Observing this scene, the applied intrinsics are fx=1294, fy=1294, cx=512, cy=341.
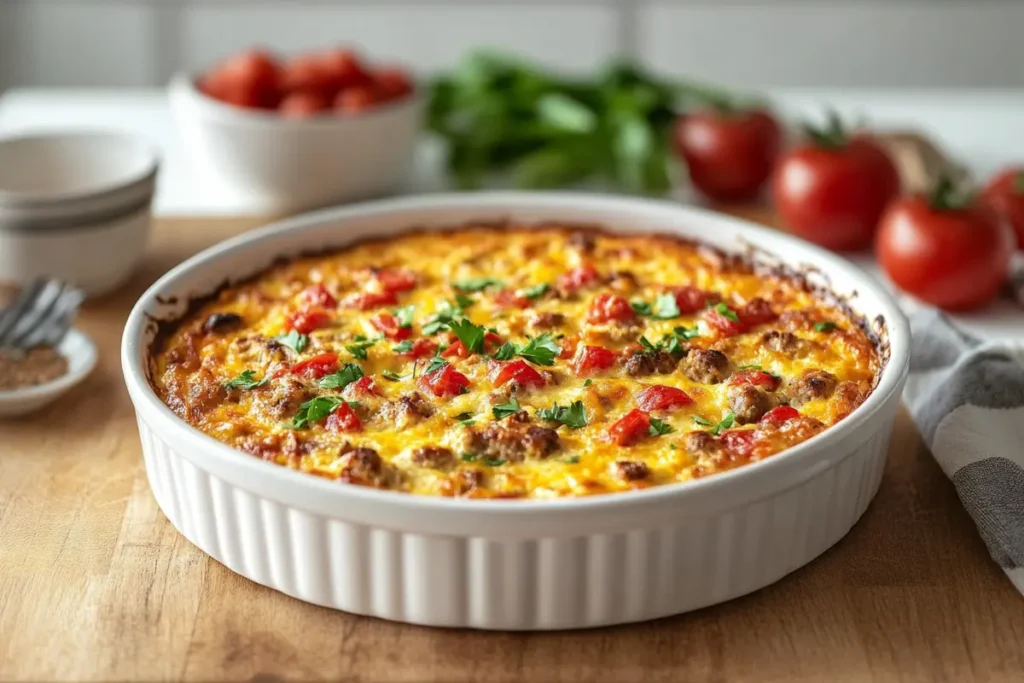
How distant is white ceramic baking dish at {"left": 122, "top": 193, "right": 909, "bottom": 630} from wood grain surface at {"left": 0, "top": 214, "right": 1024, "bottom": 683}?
0.06m

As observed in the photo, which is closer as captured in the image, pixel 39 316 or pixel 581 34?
pixel 39 316

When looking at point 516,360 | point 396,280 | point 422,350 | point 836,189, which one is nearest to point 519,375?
point 516,360

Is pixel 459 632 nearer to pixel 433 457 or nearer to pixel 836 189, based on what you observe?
pixel 433 457

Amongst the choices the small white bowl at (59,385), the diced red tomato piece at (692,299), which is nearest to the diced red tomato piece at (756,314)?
the diced red tomato piece at (692,299)

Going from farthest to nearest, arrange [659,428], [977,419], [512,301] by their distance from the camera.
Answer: [512,301] < [977,419] < [659,428]

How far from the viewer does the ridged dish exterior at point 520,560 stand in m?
2.76

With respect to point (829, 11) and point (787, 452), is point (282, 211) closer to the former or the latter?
point (787, 452)

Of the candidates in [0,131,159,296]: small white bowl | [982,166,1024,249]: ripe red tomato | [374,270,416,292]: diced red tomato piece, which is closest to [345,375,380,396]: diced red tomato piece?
[374,270,416,292]: diced red tomato piece

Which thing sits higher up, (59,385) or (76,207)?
(76,207)

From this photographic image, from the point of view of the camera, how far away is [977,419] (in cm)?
358

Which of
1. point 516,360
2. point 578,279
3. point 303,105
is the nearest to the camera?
point 516,360

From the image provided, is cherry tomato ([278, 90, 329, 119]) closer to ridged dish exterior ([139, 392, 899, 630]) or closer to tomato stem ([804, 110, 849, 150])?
tomato stem ([804, 110, 849, 150])

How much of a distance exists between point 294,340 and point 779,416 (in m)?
1.37

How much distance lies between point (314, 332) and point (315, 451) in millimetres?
720
